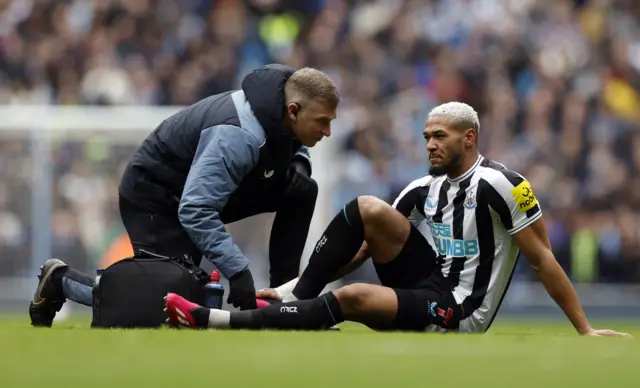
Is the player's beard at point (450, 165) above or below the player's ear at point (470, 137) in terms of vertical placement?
below

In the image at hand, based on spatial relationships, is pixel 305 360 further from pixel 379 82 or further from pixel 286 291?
pixel 379 82

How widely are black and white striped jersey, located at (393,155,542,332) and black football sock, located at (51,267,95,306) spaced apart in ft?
7.04

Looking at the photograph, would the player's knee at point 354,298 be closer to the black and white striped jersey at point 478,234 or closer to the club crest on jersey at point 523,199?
the black and white striped jersey at point 478,234

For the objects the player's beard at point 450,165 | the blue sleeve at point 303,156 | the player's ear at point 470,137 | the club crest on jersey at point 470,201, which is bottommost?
the club crest on jersey at point 470,201

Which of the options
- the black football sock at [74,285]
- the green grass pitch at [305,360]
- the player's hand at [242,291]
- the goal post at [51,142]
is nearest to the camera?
the green grass pitch at [305,360]

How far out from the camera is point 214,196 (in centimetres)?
743

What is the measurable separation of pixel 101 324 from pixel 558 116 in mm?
10129

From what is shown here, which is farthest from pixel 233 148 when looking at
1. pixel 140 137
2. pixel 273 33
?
pixel 273 33

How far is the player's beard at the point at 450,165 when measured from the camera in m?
7.70

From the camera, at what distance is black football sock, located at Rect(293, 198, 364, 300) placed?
7598mm

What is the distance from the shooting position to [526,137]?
54.0ft

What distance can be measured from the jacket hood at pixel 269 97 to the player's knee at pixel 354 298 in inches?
42.4

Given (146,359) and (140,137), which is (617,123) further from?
(146,359)

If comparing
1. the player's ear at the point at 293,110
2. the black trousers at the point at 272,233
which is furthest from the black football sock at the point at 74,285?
the player's ear at the point at 293,110
